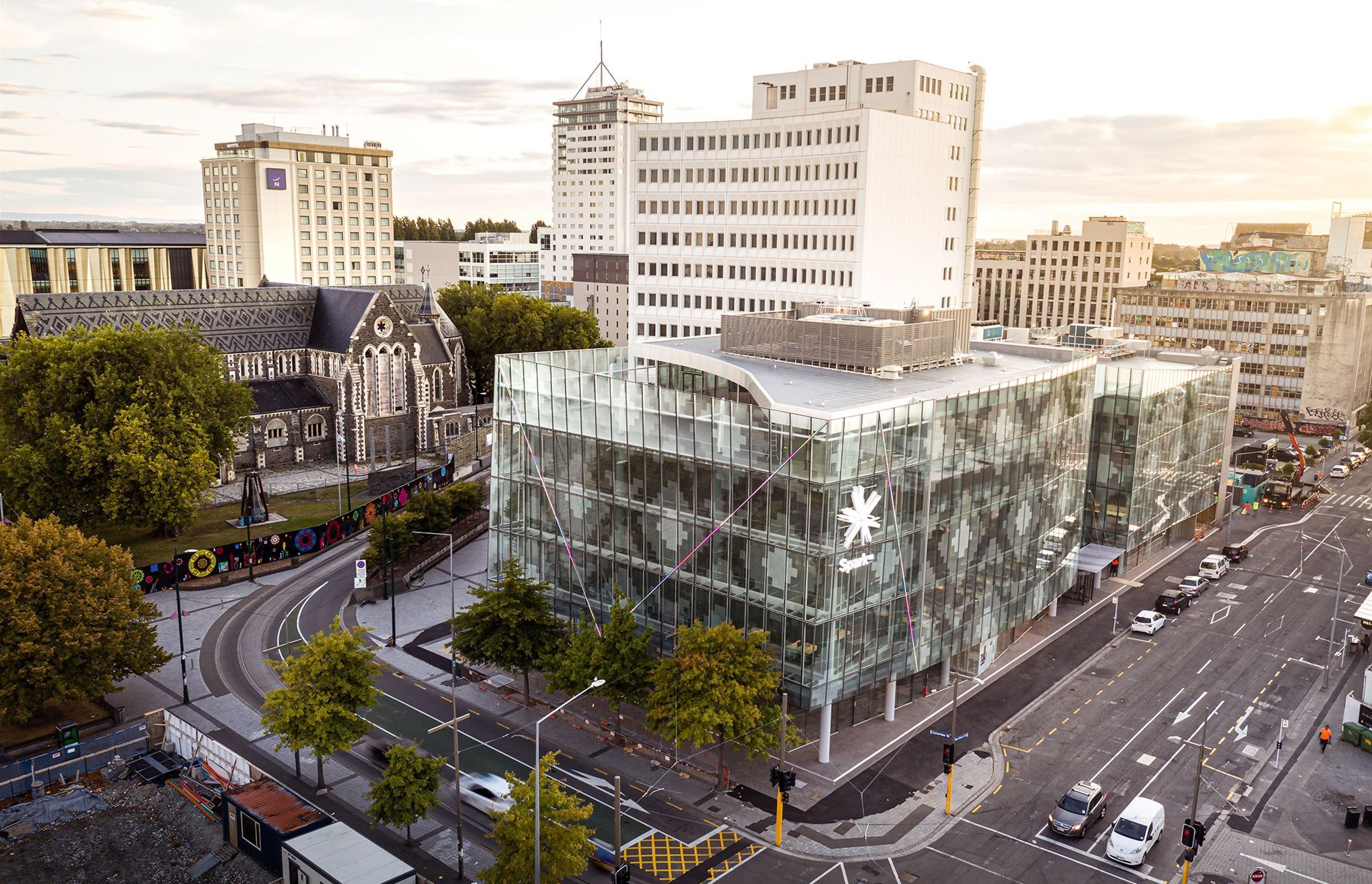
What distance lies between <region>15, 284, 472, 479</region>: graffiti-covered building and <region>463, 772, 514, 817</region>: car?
6431 cm

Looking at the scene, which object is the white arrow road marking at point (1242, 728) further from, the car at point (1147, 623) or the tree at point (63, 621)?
the tree at point (63, 621)

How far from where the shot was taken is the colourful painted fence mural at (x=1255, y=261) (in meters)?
168

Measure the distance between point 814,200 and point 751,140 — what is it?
30.2 ft

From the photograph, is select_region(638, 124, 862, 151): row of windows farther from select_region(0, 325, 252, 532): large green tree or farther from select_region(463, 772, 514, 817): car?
select_region(463, 772, 514, 817): car

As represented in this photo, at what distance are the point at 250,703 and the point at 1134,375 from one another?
60775mm

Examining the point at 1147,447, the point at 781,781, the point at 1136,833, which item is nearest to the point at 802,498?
the point at 781,781

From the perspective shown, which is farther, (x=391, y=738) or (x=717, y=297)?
(x=717, y=297)

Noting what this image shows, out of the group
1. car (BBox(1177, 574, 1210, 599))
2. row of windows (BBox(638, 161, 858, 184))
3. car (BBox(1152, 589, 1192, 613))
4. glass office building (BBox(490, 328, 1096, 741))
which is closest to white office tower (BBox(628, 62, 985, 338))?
row of windows (BBox(638, 161, 858, 184))

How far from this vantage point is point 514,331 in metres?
128

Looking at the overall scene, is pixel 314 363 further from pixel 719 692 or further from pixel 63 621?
pixel 719 692

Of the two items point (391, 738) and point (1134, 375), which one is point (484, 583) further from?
point (1134, 375)

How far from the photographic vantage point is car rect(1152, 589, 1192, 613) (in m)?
68.2

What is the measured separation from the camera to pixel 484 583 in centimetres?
7044

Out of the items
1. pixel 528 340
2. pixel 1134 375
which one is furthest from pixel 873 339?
pixel 528 340
